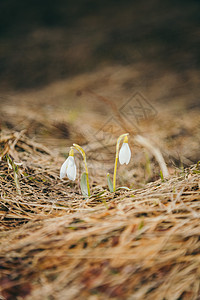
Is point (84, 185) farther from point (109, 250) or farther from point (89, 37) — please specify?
point (89, 37)

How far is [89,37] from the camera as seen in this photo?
6.76ft

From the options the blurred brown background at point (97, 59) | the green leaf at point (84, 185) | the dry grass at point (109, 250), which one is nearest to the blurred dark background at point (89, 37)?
the blurred brown background at point (97, 59)

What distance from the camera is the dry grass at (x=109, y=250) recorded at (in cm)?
65

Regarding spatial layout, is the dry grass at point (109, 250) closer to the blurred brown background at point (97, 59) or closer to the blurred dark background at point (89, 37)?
the blurred brown background at point (97, 59)

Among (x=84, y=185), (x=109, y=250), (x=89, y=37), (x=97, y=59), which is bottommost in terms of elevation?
(x=109, y=250)

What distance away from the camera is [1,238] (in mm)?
786

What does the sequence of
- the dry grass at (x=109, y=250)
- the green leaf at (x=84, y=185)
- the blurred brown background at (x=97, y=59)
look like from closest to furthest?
the dry grass at (x=109, y=250) → the green leaf at (x=84, y=185) → the blurred brown background at (x=97, y=59)

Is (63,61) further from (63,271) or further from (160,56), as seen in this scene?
(63,271)

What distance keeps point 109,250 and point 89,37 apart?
183 centimetres

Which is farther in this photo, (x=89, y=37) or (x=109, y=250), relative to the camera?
(x=89, y=37)

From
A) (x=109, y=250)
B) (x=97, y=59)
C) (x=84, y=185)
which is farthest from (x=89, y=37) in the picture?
(x=109, y=250)

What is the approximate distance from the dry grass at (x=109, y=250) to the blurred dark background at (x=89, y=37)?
1.40 m

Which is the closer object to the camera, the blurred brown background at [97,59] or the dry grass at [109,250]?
the dry grass at [109,250]

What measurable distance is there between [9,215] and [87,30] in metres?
1.69
